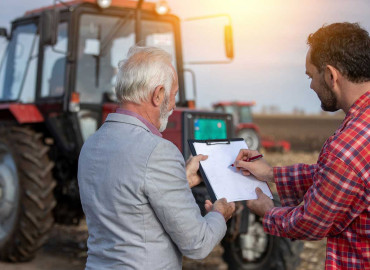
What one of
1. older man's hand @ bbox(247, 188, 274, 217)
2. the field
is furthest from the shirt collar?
the field

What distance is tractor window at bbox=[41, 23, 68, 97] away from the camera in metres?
5.86

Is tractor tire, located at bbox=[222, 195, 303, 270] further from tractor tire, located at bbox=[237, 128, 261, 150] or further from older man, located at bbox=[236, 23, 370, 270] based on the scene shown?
tractor tire, located at bbox=[237, 128, 261, 150]

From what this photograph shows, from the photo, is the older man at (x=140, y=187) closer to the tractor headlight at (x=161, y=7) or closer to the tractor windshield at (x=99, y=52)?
the tractor windshield at (x=99, y=52)

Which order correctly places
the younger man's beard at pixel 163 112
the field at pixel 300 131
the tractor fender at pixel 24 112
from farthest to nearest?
the field at pixel 300 131, the tractor fender at pixel 24 112, the younger man's beard at pixel 163 112

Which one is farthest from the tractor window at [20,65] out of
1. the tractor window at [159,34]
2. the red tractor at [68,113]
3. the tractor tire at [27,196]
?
the tractor window at [159,34]

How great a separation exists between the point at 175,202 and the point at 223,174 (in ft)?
1.68

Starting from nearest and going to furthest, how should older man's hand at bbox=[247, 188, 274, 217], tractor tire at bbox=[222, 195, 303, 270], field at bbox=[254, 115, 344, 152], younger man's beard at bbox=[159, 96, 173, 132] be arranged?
younger man's beard at bbox=[159, 96, 173, 132] < older man's hand at bbox=[247, 188, 274, 217] < tractor tire at bbox=[222, 195, 303, 270] < field at bbox=[254, 115, 344, 152]

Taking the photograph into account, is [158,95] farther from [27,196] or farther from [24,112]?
[24,112]

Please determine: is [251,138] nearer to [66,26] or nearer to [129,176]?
[66,26]

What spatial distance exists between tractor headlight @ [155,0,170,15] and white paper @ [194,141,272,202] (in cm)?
379

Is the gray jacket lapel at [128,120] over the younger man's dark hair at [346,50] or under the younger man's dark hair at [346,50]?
under

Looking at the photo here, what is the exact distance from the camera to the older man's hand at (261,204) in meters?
2.34

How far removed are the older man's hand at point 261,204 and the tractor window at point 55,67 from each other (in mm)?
3797

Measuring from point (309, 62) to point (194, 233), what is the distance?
73 centimetres
